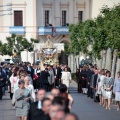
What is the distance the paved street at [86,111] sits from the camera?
2291cm

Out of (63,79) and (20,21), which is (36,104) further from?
(20,21)

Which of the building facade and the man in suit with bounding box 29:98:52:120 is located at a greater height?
the building facade

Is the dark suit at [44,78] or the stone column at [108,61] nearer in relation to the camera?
the dark suit at [44,78]

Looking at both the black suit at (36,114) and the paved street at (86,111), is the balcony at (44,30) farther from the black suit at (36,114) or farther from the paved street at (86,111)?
the black suit at (36,114)

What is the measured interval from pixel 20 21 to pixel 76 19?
7.54m

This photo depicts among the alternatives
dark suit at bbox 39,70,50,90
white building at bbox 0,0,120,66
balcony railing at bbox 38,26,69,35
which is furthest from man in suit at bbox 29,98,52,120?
balcony railing at bbox 38,26,69,35

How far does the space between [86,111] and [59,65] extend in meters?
19.7

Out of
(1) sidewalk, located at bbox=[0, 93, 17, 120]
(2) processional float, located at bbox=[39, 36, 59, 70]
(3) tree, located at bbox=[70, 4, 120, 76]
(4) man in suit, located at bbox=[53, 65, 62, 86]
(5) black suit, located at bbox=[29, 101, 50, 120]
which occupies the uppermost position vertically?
(3) tree, located at bbox=[70, 4, 120, 76]

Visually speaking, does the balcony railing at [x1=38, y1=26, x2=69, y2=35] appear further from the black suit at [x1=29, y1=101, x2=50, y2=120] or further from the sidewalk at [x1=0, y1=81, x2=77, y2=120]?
the black suit at [x1=29, y1=101, x2=50, y2=120]

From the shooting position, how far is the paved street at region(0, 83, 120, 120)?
22.9 meters

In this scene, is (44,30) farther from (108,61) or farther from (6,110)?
(6,110)

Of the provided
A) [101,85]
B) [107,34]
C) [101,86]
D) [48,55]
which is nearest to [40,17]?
[48,55]

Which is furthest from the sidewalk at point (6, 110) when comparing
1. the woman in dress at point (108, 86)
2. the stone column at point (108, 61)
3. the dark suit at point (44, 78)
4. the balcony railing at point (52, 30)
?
the balcony railing at point (52, 30)

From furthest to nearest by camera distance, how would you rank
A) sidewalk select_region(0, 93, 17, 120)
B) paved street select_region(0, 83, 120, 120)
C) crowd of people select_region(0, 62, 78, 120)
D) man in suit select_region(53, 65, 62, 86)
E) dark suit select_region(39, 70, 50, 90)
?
man in suit select_region(53, 65, 62, 86), dark suit select_region(39, 70, 50, 90), paved street select_region(0, 83, 120, 120), sidewalk select_region(0, 93, 17, 120), crowd of people select_region(0, 62, 78, 120)
